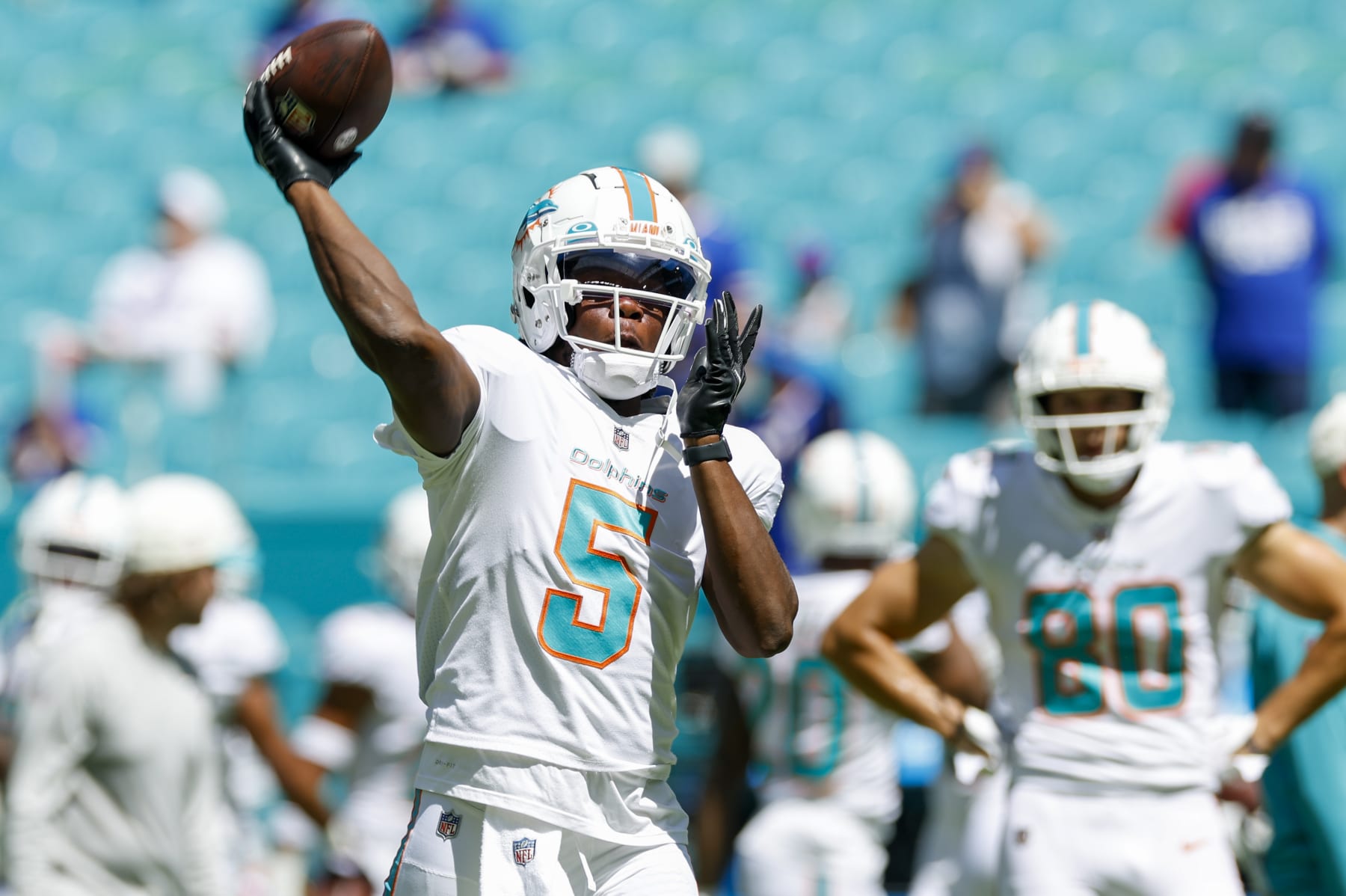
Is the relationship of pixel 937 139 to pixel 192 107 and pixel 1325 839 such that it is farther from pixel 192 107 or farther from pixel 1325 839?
pixel 1325 839

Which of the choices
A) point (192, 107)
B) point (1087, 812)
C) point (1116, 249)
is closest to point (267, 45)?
point (192, 107)

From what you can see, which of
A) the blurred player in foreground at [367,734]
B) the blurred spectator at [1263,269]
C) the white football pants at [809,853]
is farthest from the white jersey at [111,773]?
the blurred spectator at [1263,269]

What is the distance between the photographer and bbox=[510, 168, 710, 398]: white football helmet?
104 inches

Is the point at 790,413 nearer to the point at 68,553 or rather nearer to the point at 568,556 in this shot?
the point at 68,553

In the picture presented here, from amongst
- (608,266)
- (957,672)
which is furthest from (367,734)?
(608,266)

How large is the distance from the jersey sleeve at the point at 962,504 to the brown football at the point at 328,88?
158 cm

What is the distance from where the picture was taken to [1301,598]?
3.59m

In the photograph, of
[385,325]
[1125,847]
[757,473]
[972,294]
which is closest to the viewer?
[385,325]

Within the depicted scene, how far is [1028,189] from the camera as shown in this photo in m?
10.5

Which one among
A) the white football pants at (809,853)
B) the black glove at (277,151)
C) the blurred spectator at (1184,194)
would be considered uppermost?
the blurred spectator at (1184,194)

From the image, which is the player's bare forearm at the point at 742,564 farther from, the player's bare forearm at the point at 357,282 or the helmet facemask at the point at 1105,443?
the helmet facemask at the point at 1105,443

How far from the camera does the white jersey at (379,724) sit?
4.71 meters

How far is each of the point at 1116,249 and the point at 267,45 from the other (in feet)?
16.9

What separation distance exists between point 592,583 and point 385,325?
49cm
